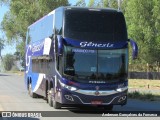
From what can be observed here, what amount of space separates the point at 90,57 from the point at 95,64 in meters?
0.32

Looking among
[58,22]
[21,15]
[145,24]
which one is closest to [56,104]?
[58,22]

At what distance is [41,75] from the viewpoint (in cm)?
2309

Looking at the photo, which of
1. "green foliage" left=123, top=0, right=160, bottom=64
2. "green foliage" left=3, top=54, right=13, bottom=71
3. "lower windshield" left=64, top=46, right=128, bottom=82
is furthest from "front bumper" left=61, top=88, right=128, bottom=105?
"green foliage" left=3, top=54, right=13, bottom=71

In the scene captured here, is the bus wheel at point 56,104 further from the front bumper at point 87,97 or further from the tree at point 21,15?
the tree at point 21,15

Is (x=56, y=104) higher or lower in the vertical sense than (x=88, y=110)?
higher

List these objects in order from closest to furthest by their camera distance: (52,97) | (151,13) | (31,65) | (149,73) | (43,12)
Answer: (52,97)
(31,65)
(151,13)
(149,73)
(43,12)

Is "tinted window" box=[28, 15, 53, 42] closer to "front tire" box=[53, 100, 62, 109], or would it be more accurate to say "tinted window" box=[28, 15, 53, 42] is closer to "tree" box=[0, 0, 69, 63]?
"front tire" box=[53, 100, 62, 109]

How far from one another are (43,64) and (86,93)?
529cm

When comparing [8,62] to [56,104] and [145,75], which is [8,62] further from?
[56,104]

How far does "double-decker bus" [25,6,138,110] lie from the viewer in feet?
58.2

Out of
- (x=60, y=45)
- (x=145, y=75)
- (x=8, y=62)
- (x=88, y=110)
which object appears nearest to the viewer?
(x=60, y=45)

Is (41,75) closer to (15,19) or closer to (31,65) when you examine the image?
(31,65)

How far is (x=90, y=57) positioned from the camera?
1797 cm

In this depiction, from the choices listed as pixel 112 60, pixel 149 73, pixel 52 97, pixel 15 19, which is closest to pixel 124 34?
pixel 112 60
